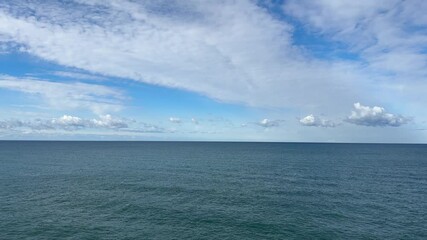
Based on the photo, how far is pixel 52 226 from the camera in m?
56.9

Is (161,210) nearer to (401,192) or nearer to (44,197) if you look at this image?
(44,197)

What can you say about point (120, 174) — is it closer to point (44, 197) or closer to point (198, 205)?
point (44, 197)

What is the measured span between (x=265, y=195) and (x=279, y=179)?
27010 mm

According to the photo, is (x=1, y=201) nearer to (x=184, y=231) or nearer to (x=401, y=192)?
(x=184, y=231)

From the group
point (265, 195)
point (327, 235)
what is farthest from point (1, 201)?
point (327, 235)

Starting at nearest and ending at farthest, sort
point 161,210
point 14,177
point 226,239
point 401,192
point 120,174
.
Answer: point 226,239 → point 161,210 → point 401,192 → point 14,177 → point 120,174

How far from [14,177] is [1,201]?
124ft

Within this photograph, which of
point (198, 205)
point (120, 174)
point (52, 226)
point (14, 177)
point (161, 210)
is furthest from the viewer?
point (120, 174)

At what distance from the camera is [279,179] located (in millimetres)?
107188

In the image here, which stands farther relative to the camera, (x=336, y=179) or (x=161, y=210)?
(x=336, y=179)

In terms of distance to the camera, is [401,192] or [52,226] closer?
[52,226]

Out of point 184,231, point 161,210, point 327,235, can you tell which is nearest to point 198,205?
point 161,210

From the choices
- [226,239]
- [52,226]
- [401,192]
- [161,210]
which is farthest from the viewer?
[401,192]

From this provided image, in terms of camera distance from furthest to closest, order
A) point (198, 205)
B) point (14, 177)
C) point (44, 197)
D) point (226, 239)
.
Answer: point (14, 177)
point (44, 197)
point (198, 205)
point (226, 239)
